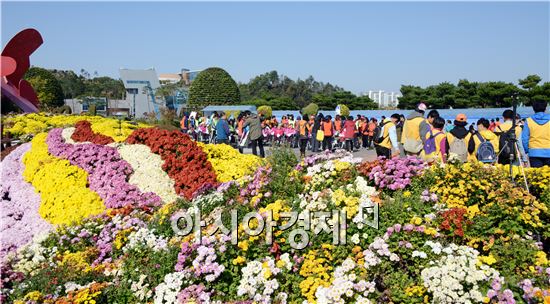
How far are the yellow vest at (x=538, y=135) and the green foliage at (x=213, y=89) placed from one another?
48906 mm

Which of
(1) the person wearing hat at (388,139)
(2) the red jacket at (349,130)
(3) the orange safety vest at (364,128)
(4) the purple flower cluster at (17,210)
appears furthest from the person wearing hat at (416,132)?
(3) the orange safety vest at (364,128)

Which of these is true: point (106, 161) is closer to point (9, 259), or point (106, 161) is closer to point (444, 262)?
point (9, 259)

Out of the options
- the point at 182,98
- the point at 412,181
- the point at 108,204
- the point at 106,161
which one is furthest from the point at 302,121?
the point at 182,98

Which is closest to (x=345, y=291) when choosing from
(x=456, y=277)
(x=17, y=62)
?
(x=456, y=277)

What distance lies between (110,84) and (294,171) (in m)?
87.5

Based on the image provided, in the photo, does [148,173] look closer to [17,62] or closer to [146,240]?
[146,240]

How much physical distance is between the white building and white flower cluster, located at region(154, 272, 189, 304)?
49190mm

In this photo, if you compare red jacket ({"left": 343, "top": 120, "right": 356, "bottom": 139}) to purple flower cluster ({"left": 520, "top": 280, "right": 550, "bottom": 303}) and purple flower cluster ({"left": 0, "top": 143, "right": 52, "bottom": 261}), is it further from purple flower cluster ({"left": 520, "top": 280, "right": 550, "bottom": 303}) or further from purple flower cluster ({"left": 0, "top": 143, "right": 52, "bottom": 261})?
purple flower cluster ({"left": 520, "top": 280, "right": 550, "bottom": 303})

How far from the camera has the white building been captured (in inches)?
2030

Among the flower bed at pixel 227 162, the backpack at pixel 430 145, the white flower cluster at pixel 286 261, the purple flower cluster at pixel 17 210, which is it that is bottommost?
the purple flower cluster at pixel 17 210

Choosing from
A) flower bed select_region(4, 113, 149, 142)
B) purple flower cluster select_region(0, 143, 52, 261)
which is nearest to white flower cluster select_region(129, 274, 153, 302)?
purple flower cluster select_region(0, 143, 52, 261)

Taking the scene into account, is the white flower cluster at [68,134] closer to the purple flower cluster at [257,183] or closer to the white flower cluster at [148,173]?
the white flower cluster at [148,173]

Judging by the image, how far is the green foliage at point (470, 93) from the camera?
31.0 metres

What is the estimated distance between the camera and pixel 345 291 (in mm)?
3650
